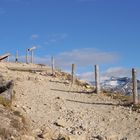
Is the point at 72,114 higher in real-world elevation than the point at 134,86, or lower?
lower

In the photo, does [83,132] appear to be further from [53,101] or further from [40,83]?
[40,83]

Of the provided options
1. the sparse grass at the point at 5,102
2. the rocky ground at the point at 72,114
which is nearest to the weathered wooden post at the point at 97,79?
the rocky ground at the point at 72,114

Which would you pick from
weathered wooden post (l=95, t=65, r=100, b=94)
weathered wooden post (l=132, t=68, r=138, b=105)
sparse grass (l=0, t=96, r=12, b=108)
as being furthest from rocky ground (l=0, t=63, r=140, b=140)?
weathered wooden post (l=132, t=68, r=138, b=105)

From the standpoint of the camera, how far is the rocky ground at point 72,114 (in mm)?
22594

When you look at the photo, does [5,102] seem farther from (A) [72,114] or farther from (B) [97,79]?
(B) [97,79]

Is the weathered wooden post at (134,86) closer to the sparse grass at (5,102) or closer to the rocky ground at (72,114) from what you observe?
the rocky ground at (72,114)

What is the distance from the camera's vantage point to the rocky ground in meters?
22.6

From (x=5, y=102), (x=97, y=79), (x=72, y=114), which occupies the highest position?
(x=97, y=79)

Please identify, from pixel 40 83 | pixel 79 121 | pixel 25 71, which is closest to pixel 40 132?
pixel 79 121

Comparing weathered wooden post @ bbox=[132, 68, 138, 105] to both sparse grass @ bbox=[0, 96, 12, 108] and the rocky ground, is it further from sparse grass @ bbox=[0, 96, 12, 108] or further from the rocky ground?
sparse grass @ bbox=[0, 96, 12, 108]

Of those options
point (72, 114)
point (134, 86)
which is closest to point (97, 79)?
point (134, 86)

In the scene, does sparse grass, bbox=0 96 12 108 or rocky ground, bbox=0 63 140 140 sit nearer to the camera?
rocky ground, bbox=0 63 140 140

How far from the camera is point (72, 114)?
84.1ft

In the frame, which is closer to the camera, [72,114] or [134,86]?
[72,114]
